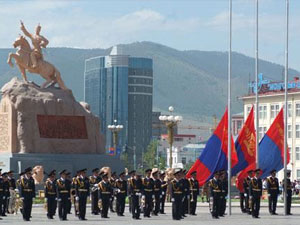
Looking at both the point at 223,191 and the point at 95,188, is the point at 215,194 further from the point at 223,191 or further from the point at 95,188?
the point at 95,188

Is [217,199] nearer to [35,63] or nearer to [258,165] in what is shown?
[258,165]

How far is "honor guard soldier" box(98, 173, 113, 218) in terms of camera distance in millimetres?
31344

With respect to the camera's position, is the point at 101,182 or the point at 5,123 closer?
the point at 101,182

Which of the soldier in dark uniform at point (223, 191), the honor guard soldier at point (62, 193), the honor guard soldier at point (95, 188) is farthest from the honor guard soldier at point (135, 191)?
the soldier in dark uniform at point (223, 191)

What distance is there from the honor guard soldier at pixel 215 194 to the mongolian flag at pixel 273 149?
4.53m

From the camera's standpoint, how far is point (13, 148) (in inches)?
1836

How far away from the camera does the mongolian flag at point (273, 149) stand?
117 feet

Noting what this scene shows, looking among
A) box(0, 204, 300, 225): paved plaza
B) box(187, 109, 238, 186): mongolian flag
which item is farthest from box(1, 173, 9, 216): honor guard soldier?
box(187, 109, 238, 186): mongolian flag

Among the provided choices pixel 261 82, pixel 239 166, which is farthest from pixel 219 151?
pixel 261 82

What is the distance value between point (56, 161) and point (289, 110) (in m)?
49.1

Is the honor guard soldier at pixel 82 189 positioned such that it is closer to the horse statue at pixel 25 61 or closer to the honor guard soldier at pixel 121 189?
the honor guard soldier at pixel 121 189

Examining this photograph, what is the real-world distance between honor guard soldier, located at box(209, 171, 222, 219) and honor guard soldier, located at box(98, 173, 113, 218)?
311cm

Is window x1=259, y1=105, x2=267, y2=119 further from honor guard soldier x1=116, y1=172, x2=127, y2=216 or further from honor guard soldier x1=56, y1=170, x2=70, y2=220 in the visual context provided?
honor guard soldier x1=56, y1=170, x2=70, y2=220

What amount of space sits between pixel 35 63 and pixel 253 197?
65.4 ft
